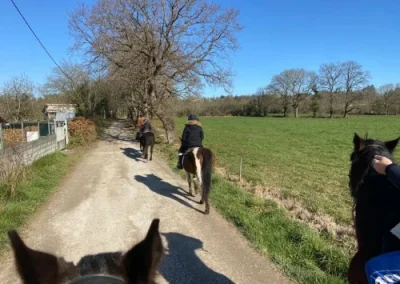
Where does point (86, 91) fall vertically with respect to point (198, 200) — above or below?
→ above

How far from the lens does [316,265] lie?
492 centimetres

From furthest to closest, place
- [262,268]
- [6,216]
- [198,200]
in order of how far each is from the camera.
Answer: [198,200] < [6,216] < [262,268]

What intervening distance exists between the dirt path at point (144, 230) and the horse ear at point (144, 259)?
139 inches

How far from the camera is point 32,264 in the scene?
1.13 metres

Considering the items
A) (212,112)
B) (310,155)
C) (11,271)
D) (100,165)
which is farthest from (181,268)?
(212,112)

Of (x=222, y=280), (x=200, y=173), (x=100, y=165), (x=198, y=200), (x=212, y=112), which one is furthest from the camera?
(x=212, y=112)

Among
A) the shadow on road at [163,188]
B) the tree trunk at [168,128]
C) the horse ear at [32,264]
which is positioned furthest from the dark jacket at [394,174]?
the tree trunk at [168,128]

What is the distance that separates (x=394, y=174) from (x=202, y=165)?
5974mm

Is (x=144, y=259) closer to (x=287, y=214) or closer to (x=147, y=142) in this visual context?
(x=287, y=214)

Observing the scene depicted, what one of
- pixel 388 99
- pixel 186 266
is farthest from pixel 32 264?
pixel 388 99

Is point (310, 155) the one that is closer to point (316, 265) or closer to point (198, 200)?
point (198, 200)

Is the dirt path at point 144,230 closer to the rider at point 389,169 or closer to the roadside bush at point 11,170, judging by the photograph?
the roadside bush at point 11,170

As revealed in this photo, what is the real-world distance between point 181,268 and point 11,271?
2.61 m

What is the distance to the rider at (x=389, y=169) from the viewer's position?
227cm
